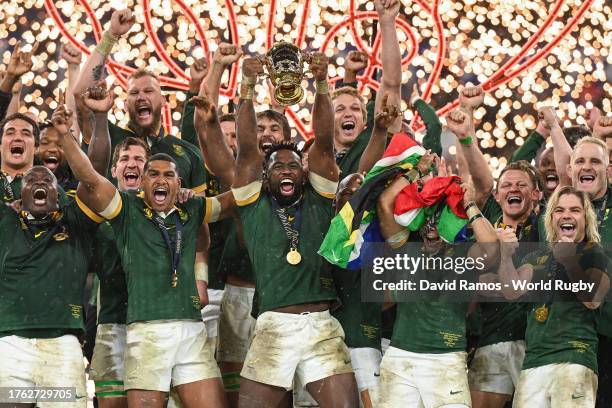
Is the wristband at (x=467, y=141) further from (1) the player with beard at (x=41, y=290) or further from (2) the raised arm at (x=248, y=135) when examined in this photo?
(1) the player with beard at (x=41, y=290)

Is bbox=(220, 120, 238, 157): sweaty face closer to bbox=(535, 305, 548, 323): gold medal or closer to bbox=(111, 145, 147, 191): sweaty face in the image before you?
bbox=(111, 145, 147, 191): sweaty face

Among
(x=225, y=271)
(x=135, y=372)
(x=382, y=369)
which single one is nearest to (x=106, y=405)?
(x=135, y=372)

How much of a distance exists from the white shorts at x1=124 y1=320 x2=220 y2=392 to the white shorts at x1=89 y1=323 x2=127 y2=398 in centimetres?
42

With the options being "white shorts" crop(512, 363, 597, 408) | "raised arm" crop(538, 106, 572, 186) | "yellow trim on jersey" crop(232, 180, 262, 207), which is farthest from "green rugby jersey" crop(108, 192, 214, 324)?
"raised arm" crop(538, 106, 572, 186)

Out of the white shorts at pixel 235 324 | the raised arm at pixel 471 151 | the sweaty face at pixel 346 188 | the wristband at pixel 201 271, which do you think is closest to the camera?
the sweaty face at pixel 346 188

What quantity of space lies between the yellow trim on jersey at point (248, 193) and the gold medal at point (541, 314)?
5.27 ft

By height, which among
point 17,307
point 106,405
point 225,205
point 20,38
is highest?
point 20,38

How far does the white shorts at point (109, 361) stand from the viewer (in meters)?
7.49

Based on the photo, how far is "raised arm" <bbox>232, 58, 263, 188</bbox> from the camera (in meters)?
7.26

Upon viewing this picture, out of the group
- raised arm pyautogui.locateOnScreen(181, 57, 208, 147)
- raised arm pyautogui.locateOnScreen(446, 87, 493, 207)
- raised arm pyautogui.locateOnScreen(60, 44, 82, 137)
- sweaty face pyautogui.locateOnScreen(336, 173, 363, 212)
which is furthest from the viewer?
raised arm pyautogui.locateOnScreen(60, 44, 82, 137)

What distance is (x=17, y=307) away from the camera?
7.21m

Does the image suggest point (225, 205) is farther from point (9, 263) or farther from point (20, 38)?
point (20, 38)

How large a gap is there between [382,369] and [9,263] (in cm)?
206

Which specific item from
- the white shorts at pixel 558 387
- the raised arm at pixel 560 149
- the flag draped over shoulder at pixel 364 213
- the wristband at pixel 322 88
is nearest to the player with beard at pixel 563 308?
the white shorts at pixel 558 387
